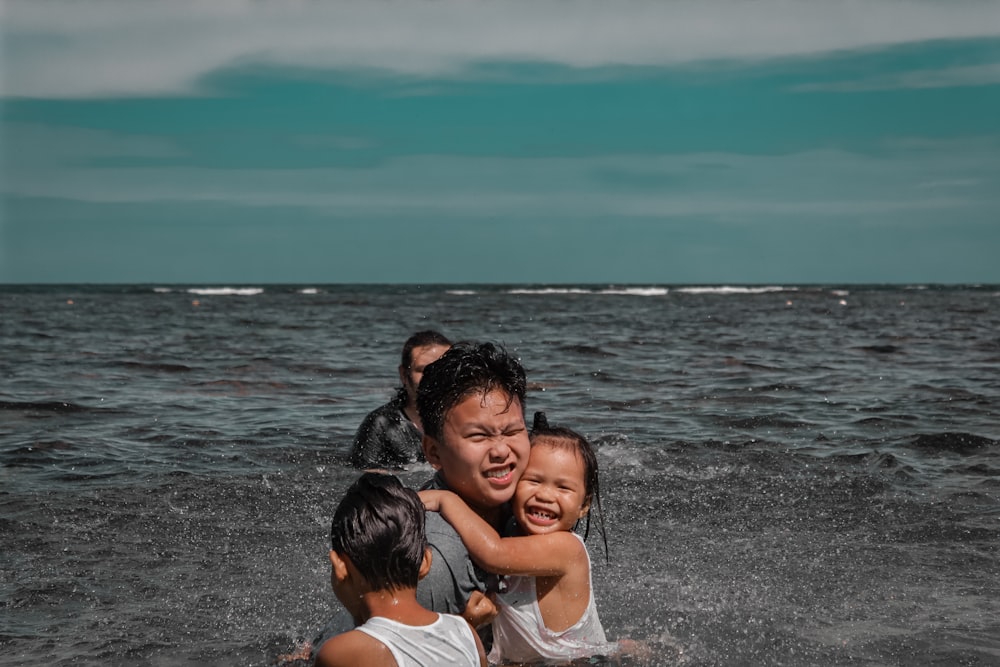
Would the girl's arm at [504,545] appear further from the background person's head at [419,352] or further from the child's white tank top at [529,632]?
the background person's head at [419,352]

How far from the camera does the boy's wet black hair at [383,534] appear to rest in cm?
333

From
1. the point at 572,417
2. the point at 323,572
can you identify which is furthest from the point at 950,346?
the point at 323,572

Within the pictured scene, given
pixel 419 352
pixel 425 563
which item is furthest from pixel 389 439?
pixel 425 563

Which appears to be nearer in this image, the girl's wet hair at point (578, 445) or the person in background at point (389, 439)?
the girl's wet hair at point (578, 445)

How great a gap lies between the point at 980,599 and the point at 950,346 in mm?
16022

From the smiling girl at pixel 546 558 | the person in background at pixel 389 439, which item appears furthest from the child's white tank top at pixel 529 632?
the person in background at pixel 389 439

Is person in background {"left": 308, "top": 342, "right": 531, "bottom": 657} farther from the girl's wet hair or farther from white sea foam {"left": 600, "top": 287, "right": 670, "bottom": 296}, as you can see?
white sea foam {"left": 600, "top": 287, "right": 670, "bottom": 296}

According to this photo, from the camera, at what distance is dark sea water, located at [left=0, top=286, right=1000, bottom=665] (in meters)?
4.97

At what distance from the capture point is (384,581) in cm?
341

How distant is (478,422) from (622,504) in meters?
4.04

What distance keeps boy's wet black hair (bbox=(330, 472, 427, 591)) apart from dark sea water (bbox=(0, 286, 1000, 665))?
1480 mm

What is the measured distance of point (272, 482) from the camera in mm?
8125

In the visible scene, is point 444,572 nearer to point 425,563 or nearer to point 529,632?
point 425,563

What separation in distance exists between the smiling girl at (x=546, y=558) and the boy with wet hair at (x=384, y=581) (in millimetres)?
334
